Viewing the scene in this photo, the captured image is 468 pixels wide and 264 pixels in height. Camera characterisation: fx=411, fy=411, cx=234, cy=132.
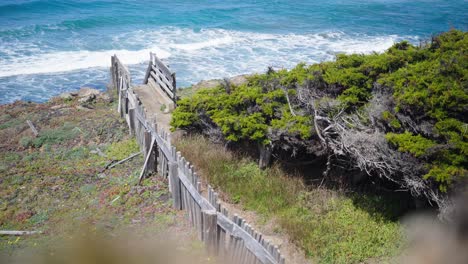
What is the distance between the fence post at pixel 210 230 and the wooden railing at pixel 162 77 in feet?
21.1

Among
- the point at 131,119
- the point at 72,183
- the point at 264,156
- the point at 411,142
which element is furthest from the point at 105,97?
the point at 411,142

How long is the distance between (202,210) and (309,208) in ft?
8.16

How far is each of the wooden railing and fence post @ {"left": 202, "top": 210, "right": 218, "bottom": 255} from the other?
6429 mm

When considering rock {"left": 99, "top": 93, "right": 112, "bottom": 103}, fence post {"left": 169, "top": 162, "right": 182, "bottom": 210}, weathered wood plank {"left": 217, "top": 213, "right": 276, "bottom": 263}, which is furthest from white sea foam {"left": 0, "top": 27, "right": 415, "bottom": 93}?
weathered wood plank {"left": 217, "top": 213, "right": 276, "bottom": 263}

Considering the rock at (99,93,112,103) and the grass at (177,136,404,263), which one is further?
the rock at (99,93,112,103)

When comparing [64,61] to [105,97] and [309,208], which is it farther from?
[309,208]

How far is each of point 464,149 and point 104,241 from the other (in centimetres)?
681

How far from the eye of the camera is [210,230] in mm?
6832

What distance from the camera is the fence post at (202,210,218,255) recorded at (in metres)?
6.67

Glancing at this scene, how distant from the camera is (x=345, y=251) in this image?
7.15 metres

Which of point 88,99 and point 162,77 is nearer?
point 162,77

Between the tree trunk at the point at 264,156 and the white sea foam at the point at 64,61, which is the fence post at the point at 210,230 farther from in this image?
the white sea foam at the point at 64,61

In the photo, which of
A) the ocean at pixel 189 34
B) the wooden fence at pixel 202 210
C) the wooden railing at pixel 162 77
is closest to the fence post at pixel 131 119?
the wooden fence at pixel 202 210

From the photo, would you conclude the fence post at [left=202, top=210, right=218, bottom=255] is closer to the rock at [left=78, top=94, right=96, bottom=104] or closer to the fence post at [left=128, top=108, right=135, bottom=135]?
the fence post at [left=128, top=108, right=135, bottom=135]
